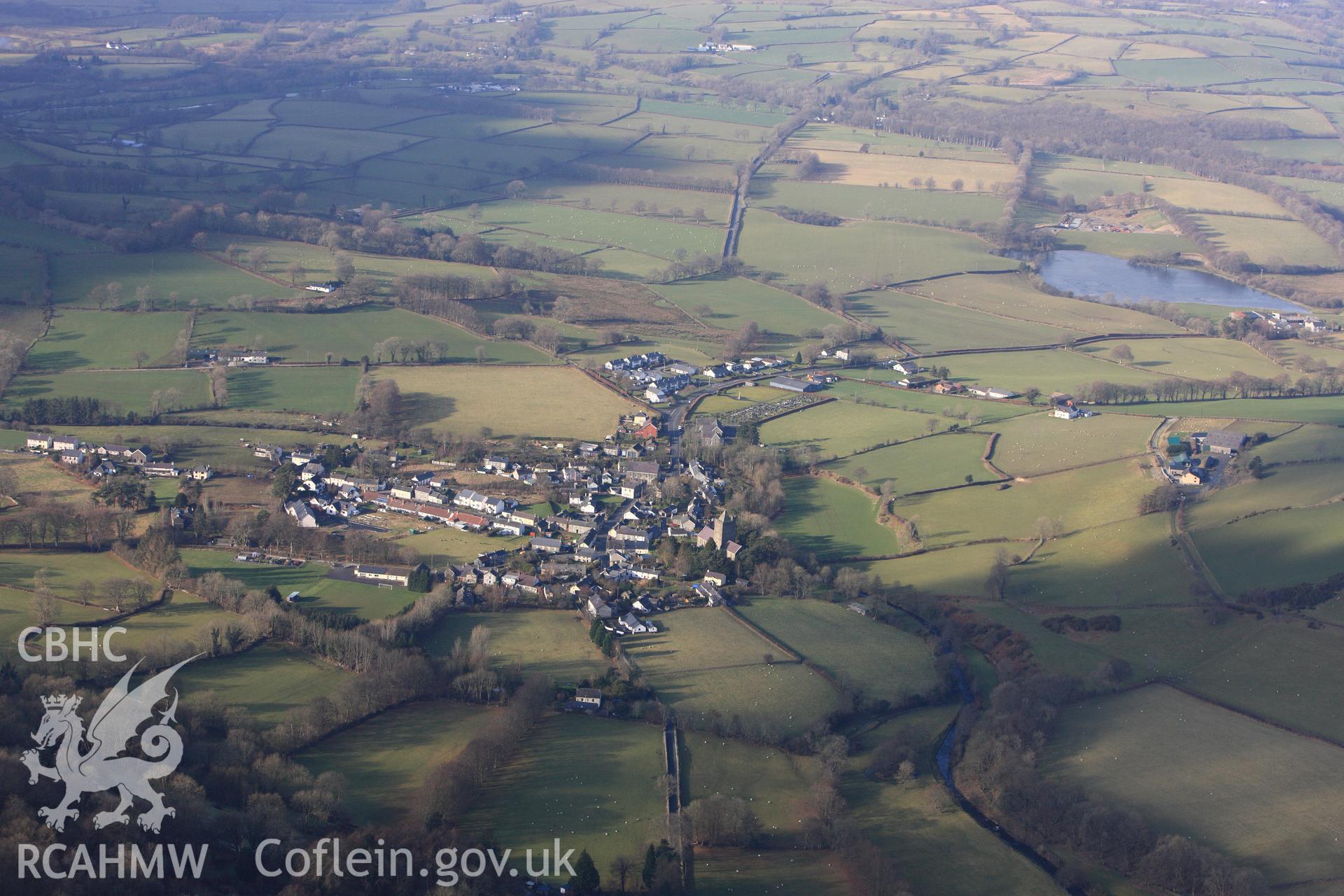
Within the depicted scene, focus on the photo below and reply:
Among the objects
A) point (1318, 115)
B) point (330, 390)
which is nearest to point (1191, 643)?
point (330, 390)

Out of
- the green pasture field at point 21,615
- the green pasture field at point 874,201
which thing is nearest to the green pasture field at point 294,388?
the green pasture field at point 21,615

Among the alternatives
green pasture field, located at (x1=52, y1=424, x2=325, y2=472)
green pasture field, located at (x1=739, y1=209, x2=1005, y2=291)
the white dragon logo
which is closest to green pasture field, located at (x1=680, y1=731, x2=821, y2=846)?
the white dragon logo

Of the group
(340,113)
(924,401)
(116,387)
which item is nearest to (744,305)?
(924,401)

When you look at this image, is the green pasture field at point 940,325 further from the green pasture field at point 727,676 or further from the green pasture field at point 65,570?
the green pasture field at point 65,570

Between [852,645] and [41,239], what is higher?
[41,239]

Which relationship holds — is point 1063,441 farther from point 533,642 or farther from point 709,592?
point 533,642

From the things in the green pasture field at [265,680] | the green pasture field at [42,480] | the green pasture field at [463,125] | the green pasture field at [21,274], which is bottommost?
the green pasture field at [42,480]

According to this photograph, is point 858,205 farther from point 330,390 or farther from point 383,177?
point 330,390
